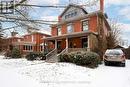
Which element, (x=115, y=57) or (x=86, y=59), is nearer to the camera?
(x=86, y=59)

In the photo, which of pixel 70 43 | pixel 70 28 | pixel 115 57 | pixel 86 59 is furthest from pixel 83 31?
pixel 86 59

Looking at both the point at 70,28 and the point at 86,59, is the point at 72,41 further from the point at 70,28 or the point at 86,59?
the point at 86,59

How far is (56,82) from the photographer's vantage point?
11539 mm

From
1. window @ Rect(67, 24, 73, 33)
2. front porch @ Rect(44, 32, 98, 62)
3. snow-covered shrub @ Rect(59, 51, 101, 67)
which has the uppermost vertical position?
window @ Rect(67, 24, 73, 33)

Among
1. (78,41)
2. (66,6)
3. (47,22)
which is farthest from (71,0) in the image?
(78,41)

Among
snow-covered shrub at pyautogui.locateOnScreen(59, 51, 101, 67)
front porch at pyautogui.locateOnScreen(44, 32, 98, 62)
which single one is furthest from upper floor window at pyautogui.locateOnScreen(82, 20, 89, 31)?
snow-covered shrub at pyautogui.locateOnScreen(59, 51, 101, 67)

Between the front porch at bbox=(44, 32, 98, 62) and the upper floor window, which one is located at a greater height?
the upper floor window

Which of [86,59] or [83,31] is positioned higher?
[83,31]

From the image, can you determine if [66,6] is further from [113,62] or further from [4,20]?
[113,62]

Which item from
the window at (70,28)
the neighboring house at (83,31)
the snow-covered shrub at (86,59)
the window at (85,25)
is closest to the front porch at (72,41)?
the neighboring house at (83,31)

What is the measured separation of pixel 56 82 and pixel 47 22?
4.29 metres

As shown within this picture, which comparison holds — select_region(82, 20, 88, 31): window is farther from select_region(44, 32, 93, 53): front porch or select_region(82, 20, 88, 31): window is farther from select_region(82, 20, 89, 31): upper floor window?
select_region(44, 32, 93, 53): front porch

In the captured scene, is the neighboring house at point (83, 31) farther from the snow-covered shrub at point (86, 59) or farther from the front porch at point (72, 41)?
the snow-covered shrub at point (86, 59)

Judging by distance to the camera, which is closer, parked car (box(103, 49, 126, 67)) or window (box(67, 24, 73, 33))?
parked car (box(103, 49, 126, 67))
